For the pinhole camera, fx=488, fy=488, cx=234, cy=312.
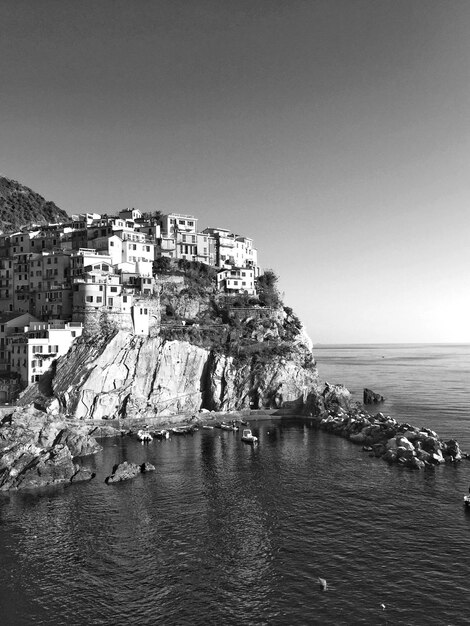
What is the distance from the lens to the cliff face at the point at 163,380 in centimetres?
8788

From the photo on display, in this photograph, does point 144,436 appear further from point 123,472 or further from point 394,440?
point 394,440

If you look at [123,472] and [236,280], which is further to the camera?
[236,280]

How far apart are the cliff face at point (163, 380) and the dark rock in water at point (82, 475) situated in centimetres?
2524

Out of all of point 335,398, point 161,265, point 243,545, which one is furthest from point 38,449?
point 161,265

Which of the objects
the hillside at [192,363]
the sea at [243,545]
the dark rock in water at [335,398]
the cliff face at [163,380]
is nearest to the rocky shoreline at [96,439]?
the dark rock in water at [335,398]

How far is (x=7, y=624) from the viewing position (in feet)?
105

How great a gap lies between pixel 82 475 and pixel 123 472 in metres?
5.14

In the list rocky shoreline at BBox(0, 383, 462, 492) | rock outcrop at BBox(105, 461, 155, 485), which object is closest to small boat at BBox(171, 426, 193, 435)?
rocky shoreline at BBox(0, 383, 462, 492)

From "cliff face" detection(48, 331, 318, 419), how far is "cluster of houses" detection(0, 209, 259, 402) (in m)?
5.90

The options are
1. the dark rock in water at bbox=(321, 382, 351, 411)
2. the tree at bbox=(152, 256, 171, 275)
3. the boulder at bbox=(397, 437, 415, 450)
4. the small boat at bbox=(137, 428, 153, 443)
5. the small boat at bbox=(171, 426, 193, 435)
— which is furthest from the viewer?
the tree at bbox=(152, 256, 171, 275)

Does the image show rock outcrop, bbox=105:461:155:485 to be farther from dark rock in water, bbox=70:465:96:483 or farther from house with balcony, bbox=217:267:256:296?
house with balcony, bbox=217:267:256:296

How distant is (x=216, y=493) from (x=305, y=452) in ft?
71.2

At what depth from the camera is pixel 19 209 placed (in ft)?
600

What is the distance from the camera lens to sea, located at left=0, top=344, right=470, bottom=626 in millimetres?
33344
